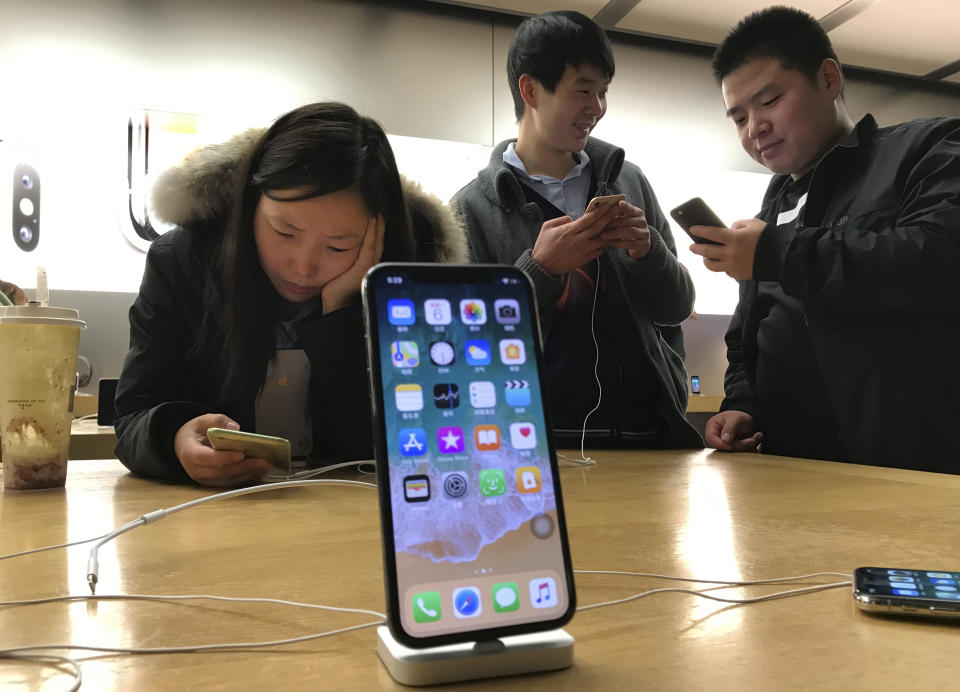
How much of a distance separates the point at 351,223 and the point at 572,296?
0.55 metres

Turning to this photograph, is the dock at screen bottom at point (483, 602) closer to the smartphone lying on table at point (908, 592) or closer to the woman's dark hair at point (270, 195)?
the smartphone lying on table at point (908, 592)

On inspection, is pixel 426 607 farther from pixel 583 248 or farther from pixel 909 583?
pixel 583 248

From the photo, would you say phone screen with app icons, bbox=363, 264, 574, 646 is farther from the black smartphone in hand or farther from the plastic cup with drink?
the black smartphone in hand

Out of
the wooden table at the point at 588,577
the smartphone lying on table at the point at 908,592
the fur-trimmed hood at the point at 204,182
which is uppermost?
the fur-trimmed hood at the point at 204,182

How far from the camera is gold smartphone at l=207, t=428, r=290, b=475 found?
2.43ft

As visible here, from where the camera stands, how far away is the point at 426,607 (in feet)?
0.96

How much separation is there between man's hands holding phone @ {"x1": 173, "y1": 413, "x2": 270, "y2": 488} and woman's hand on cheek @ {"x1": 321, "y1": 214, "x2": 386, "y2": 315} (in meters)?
0.25

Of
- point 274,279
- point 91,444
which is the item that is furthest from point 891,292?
point 91,444

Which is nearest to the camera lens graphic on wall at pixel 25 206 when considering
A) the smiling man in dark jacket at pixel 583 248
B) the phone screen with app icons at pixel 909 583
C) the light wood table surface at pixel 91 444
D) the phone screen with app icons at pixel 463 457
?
the light wood table surface at pixel 91 444

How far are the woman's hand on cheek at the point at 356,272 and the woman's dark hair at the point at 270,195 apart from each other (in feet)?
0.04

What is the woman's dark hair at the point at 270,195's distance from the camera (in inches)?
36.7

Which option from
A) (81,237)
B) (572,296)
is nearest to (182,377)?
(572,296)

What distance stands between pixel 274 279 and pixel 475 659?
2.60ft

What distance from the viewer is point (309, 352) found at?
3.30ft
